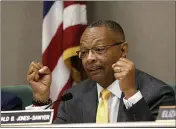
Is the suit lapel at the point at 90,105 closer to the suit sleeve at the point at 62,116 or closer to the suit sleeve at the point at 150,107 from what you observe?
the suit sleeve at the point at 62,116

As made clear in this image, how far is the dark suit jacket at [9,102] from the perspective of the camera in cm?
210

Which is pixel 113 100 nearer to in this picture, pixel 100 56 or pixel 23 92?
pixel 100 56

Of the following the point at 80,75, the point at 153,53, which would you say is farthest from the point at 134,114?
the point at 153,53

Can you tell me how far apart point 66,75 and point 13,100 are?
1.58 ft

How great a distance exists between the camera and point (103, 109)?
1.74 meters

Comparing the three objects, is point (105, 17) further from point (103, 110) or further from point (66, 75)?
point (103, 110)

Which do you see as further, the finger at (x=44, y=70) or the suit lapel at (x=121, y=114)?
the finger at (x=44, y=70)

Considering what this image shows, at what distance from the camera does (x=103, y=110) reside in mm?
1731

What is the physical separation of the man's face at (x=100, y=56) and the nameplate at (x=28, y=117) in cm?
50

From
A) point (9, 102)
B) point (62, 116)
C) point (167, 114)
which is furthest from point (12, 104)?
point (167, 114)

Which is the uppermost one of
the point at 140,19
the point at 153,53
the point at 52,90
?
the point at 140,19

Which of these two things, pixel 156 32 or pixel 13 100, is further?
pixel 156 32

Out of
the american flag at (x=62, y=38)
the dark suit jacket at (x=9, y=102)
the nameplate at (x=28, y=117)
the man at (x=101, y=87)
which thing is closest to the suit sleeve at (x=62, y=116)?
the man at (x=101, y=87)

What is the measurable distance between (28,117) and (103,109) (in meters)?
0.50
